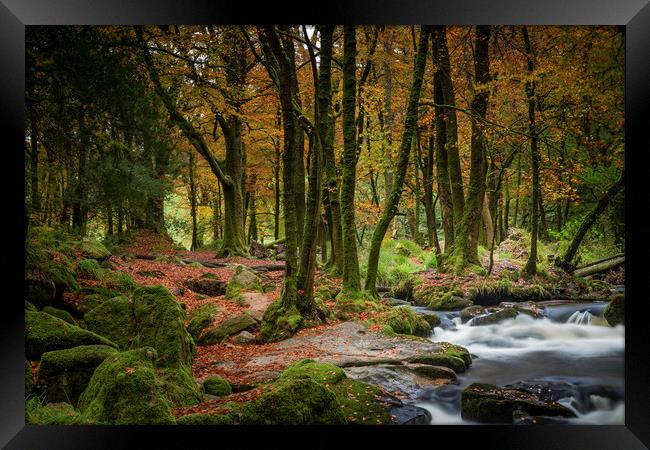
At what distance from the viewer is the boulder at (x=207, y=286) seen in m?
4.50

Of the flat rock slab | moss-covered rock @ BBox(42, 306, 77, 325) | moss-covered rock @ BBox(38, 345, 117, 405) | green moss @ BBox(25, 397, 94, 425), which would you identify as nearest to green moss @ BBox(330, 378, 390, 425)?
the flat rock slab

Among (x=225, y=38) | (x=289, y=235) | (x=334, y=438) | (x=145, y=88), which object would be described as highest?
(x=225, y=38)

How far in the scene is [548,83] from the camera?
4.03 metres

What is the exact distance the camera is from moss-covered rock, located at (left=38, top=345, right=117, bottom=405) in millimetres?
3256

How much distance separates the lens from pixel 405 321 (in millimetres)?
4305

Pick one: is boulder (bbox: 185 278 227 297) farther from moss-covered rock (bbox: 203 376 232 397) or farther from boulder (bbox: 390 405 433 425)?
boulder (bbox: 390 405 433 425)

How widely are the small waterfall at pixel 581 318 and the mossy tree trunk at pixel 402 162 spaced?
75.2 inches

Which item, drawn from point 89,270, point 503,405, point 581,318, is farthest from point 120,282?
point 581,318

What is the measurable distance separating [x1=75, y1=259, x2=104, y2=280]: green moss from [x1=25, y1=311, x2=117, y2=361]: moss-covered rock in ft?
1.53

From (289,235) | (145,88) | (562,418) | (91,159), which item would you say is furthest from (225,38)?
(562,418)

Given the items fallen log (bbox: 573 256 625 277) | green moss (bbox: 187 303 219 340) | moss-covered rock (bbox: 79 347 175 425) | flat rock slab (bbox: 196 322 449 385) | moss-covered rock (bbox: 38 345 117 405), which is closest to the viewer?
moss-covered rock (bbox: 79 347 175 425)

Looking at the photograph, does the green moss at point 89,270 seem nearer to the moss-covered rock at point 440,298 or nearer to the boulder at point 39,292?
the boulder at point 39,292

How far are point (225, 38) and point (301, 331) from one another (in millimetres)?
3190
